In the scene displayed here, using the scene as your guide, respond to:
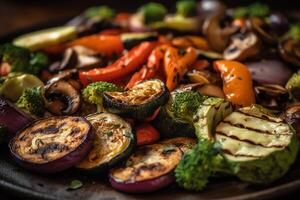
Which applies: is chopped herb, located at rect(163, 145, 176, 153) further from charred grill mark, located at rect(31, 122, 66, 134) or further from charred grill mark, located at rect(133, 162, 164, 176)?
charred grill mark, located at rect(31, 122, 66, 134)

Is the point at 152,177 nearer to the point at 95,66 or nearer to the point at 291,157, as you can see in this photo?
the point at 291,157

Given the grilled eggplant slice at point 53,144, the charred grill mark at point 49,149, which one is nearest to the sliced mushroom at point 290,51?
the grilled eggplant slice at point 53,144

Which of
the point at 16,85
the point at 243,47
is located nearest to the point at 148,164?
the point at 16,85

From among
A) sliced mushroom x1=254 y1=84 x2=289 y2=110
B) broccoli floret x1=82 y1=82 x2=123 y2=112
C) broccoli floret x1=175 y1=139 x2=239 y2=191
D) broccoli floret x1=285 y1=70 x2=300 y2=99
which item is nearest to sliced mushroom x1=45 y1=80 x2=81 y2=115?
broccoli floret x1=82 y1=82 x2=123 y2=112

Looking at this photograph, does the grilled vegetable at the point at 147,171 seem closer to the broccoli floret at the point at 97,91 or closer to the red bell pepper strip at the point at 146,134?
the red bell pepper strip at the point at 146,134

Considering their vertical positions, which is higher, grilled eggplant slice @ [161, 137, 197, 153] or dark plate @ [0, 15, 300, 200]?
grilled eggplant slice @ [161, 137, 197, 153]

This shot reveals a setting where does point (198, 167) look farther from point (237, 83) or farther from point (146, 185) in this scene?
point (237, 83)
